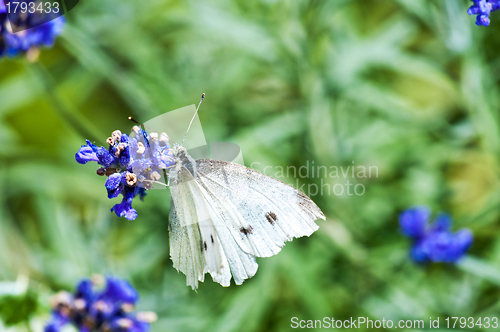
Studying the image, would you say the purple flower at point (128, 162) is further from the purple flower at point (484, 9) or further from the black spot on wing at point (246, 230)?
the purple flower at point (484, 9)

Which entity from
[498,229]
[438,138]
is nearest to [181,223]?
[438,138]

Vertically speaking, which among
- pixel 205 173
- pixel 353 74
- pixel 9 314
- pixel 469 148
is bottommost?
pixel 9 314

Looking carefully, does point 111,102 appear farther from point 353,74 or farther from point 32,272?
point 353,74

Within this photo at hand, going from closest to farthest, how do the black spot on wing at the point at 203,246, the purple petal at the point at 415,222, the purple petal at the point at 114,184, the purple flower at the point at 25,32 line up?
the purple petal at the point at 114,184, the black spot on wing at the point at 203,246, the purple flower at the point at 25,32, the purple petal at the point at 415,222

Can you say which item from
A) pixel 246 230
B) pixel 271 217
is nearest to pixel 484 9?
pixel 271 217

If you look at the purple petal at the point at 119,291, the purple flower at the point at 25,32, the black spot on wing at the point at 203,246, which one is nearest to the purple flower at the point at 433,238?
the black spot on wing at the point at 203,246

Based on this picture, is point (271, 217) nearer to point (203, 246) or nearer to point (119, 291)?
point (203, 246)
